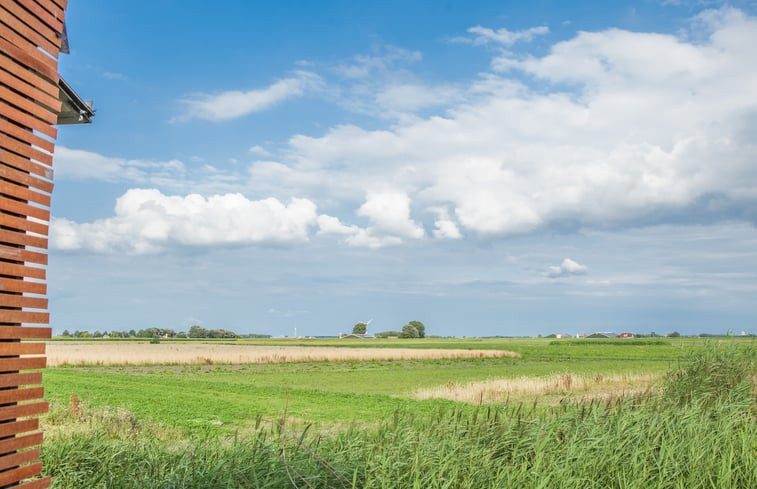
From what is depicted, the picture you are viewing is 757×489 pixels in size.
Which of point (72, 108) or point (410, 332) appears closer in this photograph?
point (72, 108)

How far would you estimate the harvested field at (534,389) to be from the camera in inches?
1038

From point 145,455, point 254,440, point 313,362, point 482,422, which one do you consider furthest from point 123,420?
point 313,362

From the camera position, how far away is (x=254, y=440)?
7469mm

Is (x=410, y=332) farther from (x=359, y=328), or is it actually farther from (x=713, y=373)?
(x=713, y=373)

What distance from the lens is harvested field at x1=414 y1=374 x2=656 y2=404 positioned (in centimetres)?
2638

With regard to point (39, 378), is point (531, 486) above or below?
below

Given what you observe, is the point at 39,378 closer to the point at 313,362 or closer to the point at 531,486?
the point at 531,486

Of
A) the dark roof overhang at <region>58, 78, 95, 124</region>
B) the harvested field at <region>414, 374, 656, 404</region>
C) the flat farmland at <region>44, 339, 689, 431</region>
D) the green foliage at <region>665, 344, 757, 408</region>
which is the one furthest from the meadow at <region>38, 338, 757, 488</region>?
the harvested field at <region>414, 374, 656, 404</region>

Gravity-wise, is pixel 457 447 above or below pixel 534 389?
above

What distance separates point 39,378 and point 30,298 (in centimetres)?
89

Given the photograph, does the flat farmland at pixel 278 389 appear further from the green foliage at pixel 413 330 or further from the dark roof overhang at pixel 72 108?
the green foliage at pixel 413 330

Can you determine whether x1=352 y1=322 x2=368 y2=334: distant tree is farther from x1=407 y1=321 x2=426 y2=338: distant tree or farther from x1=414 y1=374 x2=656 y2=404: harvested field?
x1=414 y1=374 x2=656 y2=404: harvested field

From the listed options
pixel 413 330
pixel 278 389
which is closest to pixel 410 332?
pixel 413 330

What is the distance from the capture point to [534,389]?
28.4 meters
